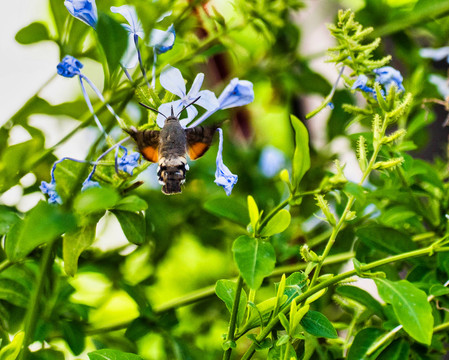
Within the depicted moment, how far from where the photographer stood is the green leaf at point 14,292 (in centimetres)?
52

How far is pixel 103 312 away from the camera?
0.75m

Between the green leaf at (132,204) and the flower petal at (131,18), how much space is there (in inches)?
5.5

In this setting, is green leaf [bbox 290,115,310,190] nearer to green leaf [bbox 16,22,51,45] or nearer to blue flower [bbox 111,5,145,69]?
blue flower [bbox 111,5,145,69]

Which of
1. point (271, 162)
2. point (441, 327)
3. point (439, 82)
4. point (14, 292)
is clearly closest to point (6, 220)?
point (14, 292)

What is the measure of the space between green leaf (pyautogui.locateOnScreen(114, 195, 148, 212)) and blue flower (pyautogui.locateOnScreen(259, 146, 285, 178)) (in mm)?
491

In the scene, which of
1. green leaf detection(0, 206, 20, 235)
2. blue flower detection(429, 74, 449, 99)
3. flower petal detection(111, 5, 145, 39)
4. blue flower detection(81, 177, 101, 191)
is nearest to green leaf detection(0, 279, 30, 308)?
green leaf detection(0, 206, 20, 235)

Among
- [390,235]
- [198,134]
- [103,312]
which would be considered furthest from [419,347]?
[103,312]

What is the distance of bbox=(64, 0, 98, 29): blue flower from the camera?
A: 45cm

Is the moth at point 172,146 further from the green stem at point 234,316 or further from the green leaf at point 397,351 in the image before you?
the green leaf at point 397,351

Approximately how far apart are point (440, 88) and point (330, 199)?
0.75 ft

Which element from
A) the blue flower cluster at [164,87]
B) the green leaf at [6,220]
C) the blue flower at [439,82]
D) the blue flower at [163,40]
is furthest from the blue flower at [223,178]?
the blue flower at [439,82]

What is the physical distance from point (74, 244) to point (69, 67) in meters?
0.15

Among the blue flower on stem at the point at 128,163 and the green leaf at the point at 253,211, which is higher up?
the blue flower on stem at the point at 128,163

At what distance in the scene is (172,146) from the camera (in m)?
0.41
